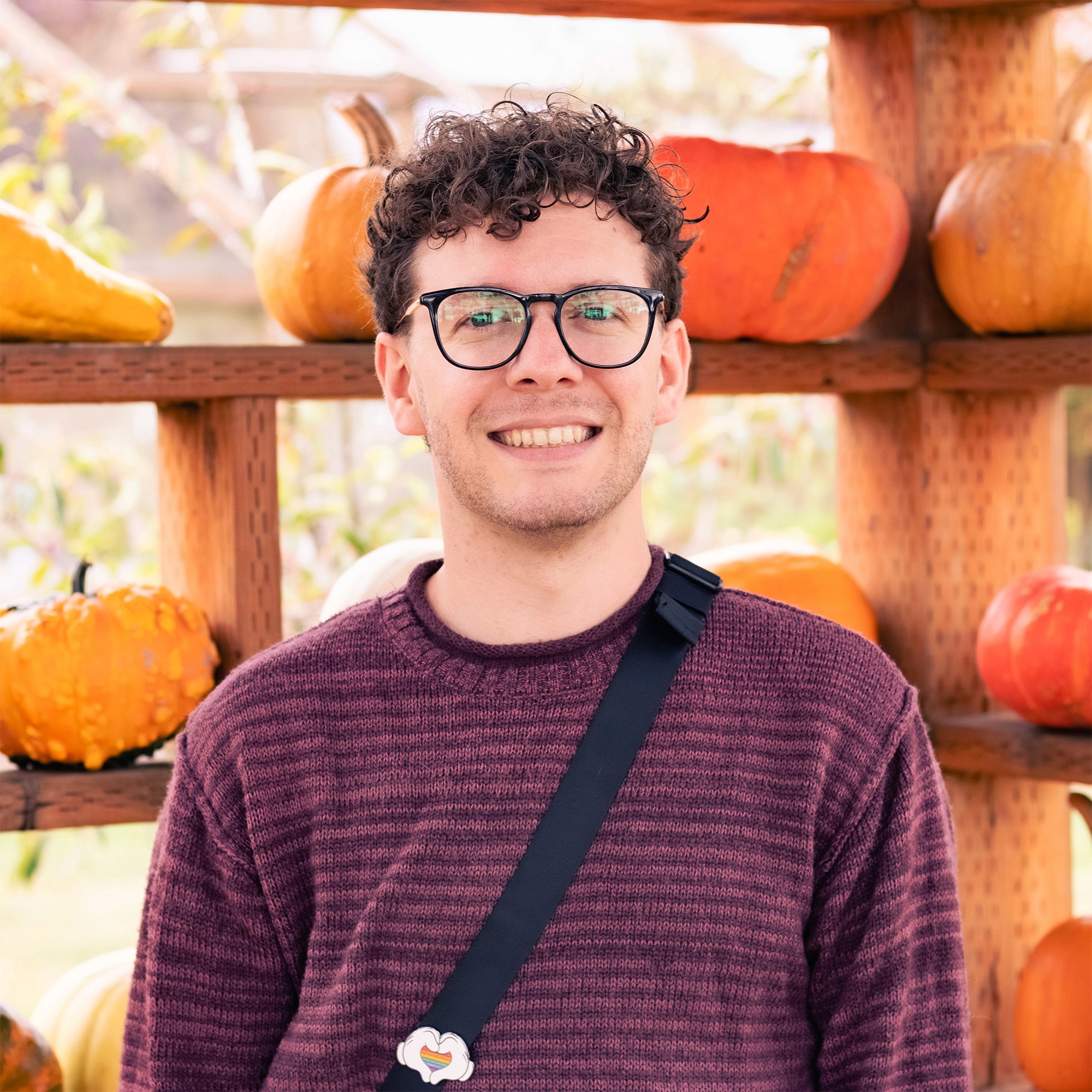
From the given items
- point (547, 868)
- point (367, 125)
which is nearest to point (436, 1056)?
point (547, 868)

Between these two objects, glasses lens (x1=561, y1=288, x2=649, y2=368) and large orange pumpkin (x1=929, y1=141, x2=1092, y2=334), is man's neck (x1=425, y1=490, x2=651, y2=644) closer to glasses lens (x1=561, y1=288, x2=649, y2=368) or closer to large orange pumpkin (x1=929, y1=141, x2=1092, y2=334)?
glasses lens (x1=561, y1=288, x2=649, y2=368)

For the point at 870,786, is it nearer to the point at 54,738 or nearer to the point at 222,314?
the point at 54,738

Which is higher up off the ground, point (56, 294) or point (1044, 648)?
point (56, 294)

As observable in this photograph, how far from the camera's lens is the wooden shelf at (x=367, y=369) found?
1.63 m

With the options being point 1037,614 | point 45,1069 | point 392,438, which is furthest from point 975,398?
point 392,438

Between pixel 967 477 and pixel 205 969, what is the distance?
49.7 inches

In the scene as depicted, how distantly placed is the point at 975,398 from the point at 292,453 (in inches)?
64.4

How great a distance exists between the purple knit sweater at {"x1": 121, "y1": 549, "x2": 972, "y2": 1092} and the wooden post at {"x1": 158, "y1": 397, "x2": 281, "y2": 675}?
1.59ft

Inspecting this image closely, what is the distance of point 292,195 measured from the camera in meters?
1.92

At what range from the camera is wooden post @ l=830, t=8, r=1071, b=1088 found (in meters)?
1.98

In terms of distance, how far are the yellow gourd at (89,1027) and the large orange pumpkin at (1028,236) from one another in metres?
1.46

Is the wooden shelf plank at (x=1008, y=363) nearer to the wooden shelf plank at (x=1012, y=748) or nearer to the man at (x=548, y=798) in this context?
the wooden shelf plank at (x=1012, y=748)

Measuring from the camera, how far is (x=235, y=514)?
5.65 feet

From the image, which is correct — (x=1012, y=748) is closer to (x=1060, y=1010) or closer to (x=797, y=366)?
(x=1060, y=1010)
